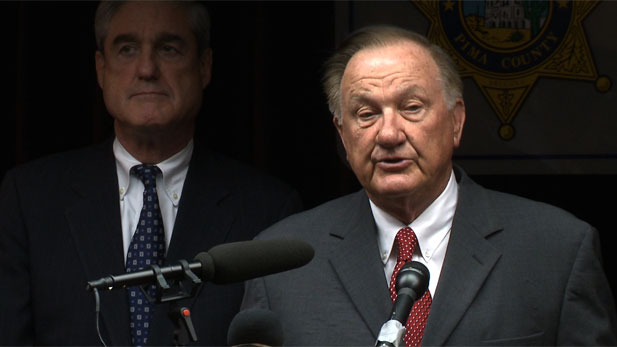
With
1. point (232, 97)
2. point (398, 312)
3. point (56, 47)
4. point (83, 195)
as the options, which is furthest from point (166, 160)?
point (398, 312)

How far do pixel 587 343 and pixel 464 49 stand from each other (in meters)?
1.15

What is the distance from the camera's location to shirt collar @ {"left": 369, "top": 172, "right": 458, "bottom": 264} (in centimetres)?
214

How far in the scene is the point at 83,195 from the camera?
2.48 m

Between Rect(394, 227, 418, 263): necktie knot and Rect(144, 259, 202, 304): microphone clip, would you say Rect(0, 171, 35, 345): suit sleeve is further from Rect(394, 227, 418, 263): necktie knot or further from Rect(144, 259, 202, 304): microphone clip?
Rect(144, 259, 202, 304): microphone clip

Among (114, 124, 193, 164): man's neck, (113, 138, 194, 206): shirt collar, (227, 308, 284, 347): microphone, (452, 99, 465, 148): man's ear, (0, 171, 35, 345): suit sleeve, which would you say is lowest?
(0, 171, 35, 345): suit sleeve

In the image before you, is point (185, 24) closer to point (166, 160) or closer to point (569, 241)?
point (166, 160)

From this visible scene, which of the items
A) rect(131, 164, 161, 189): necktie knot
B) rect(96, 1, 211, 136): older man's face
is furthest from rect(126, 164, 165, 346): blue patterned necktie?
rect(96, 1, 211, 136): older man's face

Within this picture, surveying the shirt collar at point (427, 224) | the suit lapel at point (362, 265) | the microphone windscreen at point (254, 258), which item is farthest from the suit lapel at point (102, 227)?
the microphone windscreen at point (254, 258)

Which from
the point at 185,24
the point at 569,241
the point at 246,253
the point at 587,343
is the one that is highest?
the point at 185,24

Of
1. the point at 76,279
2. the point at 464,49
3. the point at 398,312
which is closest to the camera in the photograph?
the point at 398,312

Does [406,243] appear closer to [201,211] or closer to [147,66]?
[201,211]

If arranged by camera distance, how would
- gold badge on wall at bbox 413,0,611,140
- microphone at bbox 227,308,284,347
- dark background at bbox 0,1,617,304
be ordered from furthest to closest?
dark background at bbox 0,1,617,304 < gold badge on wall at bbox 413,0,611,140 < microphone at bbox 227,308,284,347

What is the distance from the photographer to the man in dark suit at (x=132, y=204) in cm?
233

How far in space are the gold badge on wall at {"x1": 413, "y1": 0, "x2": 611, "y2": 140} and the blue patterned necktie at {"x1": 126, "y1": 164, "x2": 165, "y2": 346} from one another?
3.25 ft
